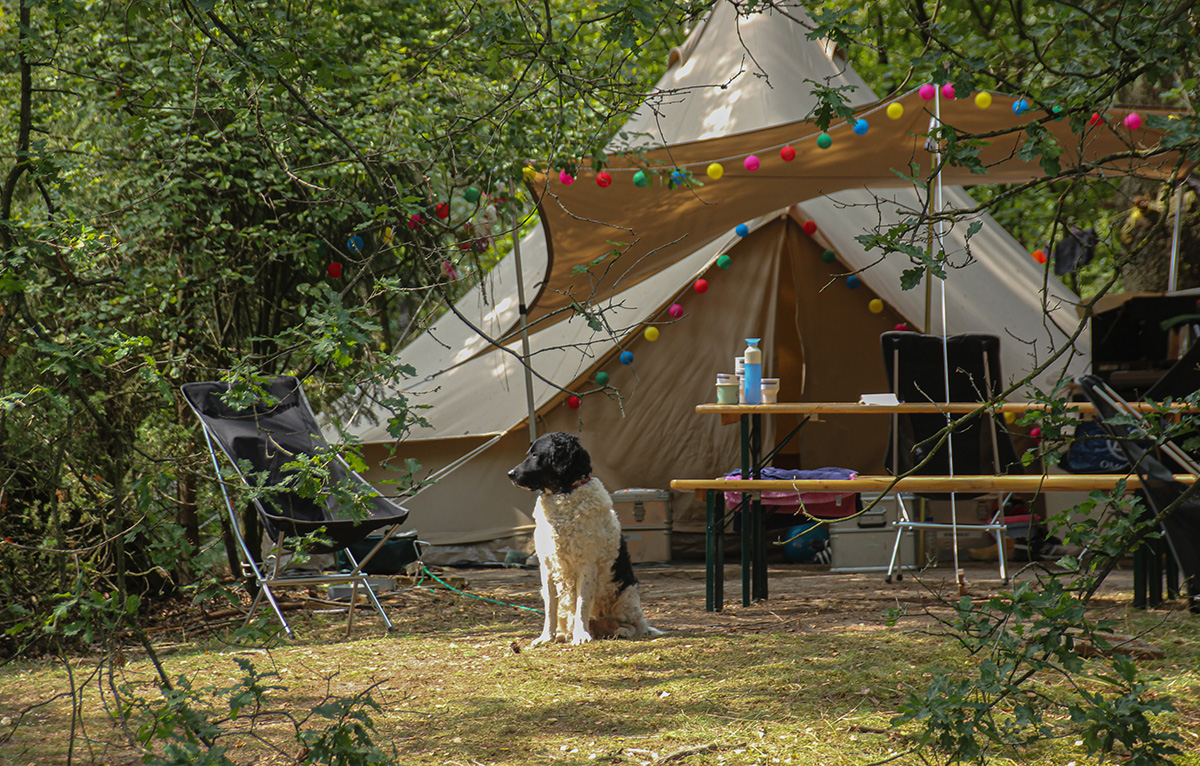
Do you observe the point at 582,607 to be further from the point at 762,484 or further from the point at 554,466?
the point at 762,484

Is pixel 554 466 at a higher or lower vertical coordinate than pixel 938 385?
lower

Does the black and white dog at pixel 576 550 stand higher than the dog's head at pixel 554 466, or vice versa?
the dog's head at pixel 554 466

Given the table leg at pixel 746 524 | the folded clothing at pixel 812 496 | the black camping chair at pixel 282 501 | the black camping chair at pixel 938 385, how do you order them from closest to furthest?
the black camping chair at pixel 282 501 < the table leg at pixel 746 524 < the folded clothing at pixel 812 496 < the black camping chair at pixel 938 385

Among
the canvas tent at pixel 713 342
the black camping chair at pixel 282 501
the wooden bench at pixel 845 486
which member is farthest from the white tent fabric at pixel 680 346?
the wooden bench at pixel 845 486

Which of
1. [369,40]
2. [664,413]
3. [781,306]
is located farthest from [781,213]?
[369,40]

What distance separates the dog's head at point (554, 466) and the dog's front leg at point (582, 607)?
1.04ft

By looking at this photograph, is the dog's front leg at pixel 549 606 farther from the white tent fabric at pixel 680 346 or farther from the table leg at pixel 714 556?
the white tent fabric at pixel 680 346

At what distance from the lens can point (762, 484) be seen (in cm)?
386

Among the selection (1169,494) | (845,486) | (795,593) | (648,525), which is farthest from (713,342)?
(1169,494)

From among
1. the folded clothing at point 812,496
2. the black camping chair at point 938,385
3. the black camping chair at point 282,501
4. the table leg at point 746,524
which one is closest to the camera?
the black camping chair at point 282,501

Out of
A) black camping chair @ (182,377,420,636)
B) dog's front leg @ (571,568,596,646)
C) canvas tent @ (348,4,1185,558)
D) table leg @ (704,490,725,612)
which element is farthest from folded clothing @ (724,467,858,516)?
black camping chair @ (182,377,420,636)

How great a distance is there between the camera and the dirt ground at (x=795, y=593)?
3.85m

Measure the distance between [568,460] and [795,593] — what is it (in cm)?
169

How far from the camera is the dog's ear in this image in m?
3.44
